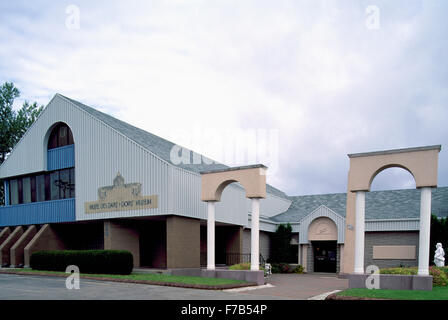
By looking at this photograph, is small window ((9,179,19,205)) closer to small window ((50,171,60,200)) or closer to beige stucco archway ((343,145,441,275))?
small window ((50,171,60,200))

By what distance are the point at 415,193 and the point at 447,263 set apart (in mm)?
8195

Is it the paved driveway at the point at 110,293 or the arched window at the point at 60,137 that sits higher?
the arched window at the point at 60,137

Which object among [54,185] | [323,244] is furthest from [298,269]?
[54,185]

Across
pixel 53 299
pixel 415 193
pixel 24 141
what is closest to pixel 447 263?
pixel 415 193

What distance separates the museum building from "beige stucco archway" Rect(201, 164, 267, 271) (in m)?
1.79

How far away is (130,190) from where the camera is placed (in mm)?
23031

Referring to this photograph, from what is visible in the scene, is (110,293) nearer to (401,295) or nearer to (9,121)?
(401,295)

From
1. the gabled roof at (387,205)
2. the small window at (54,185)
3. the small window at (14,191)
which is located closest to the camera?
the small window at (54,185)

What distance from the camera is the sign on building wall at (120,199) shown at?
885 inches

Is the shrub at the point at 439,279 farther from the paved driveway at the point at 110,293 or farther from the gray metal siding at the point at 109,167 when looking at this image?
the gray metal siding at the point at 109,167

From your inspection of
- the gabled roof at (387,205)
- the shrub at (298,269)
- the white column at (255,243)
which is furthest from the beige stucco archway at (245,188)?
the gabled roof at (387,205)

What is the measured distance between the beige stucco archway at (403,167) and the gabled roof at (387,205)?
13.4 m

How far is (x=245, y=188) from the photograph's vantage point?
20.8 metres

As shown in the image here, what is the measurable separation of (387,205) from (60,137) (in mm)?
23705
